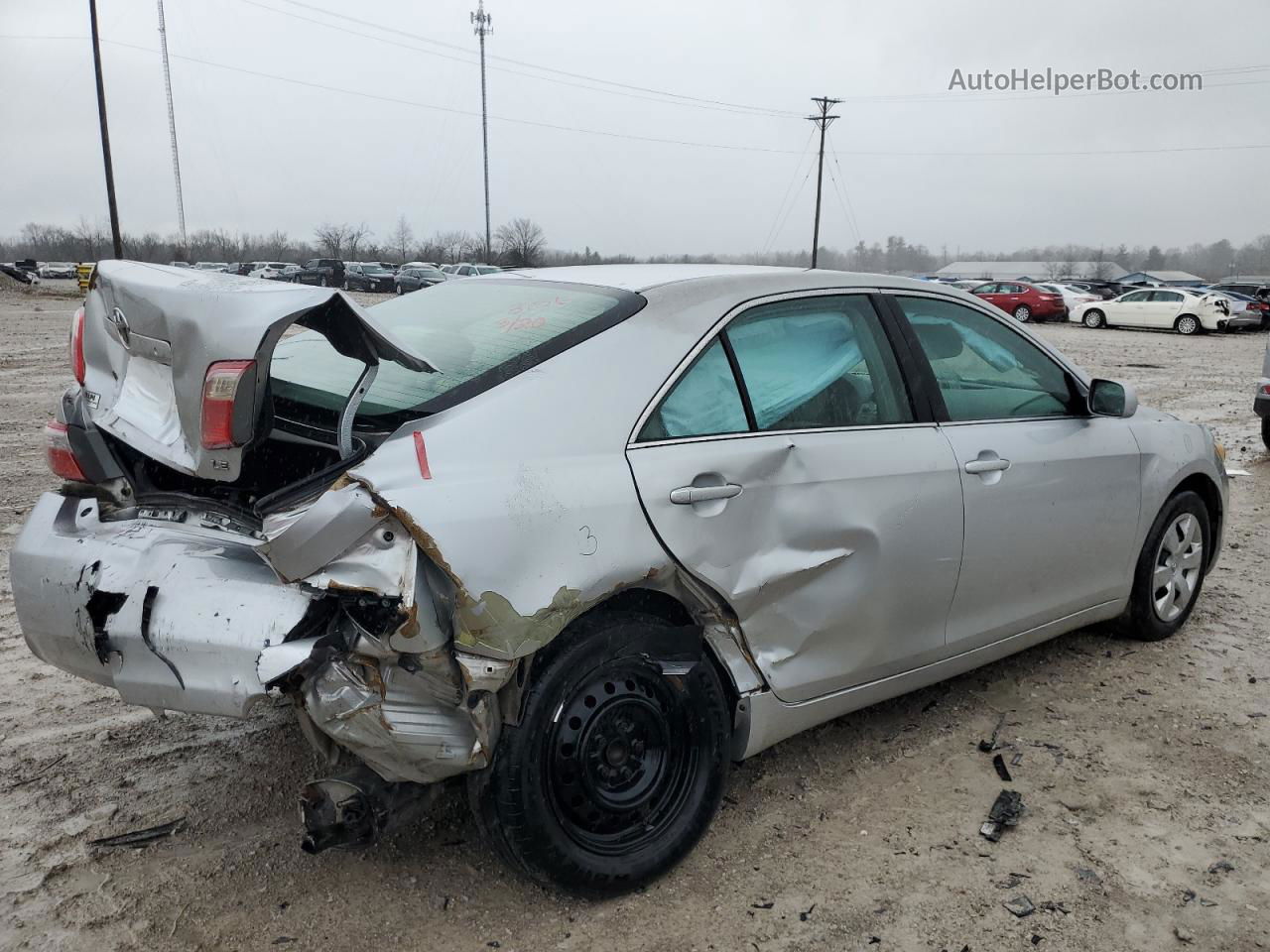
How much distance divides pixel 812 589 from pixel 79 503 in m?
2.01

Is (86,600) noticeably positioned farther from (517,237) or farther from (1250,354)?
(517,237)

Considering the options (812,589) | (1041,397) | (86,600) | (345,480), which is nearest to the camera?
(345,480)

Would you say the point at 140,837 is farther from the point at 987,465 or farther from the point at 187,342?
the point at 987,465

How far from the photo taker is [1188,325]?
1128 inches

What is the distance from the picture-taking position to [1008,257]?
134500mm

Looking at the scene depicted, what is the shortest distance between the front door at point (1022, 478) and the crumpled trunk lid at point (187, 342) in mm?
1880

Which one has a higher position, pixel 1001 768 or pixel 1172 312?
pixel 1172 312

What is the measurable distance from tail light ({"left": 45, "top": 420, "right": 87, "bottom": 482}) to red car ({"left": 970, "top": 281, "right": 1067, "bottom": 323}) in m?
32.2

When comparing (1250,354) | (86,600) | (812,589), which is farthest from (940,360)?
(1250,354)

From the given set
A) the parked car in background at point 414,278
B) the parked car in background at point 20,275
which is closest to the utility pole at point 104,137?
the parked car in background at point 414,278

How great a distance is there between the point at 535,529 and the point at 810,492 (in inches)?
36.0

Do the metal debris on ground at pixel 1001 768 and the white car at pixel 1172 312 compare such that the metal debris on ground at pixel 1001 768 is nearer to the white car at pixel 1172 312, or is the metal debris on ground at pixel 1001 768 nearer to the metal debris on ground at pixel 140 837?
the metal debris on ground at pixel 140 837

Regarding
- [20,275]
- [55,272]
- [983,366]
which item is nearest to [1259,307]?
[983,366]

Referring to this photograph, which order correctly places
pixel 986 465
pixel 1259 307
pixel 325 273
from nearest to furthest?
pixel 986 465 < pixel 1259 307 < pixel 325 273
